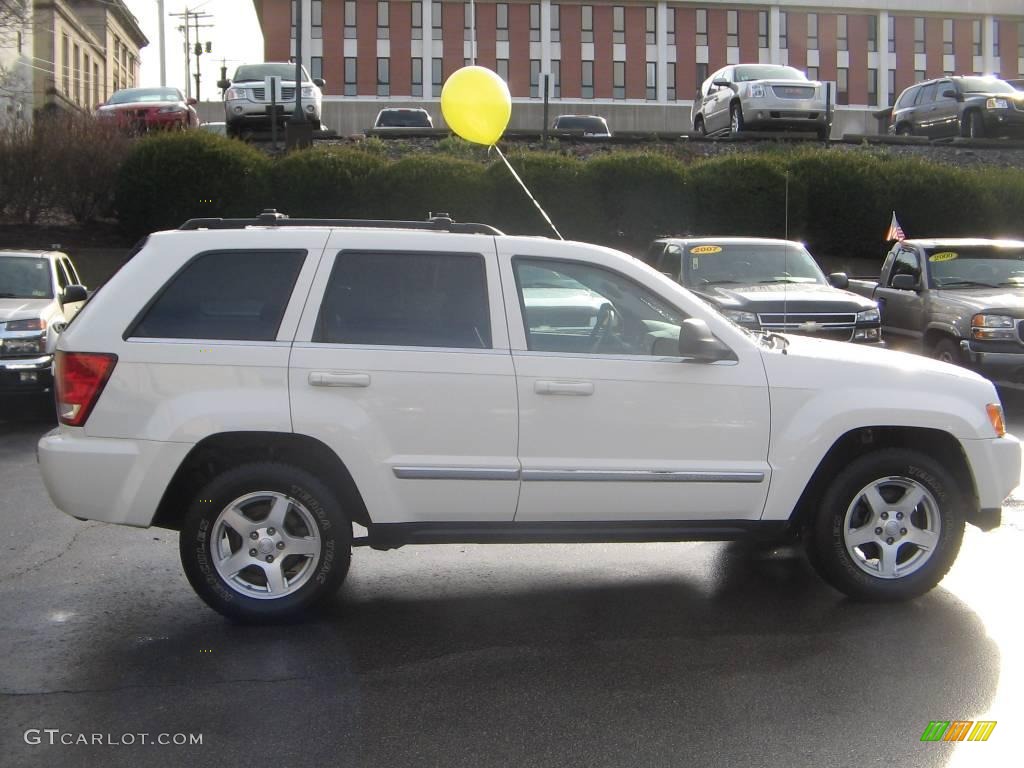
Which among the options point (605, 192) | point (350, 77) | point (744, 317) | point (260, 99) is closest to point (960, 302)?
point (744, 317)

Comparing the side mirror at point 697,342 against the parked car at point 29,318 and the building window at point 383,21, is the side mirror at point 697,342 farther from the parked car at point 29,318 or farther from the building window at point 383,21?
the building window at point 383,21

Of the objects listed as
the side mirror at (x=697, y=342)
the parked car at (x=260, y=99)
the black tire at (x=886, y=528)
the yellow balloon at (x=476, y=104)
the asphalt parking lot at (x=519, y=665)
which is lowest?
the asphalt parking lot at (x=519, y=665)

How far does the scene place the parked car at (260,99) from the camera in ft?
96.7

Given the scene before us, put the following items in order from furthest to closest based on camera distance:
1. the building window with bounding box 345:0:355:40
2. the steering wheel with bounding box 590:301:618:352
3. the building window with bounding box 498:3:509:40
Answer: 1. the building window with bounding box 498:3:509:40
2. the building window with bounding box 345:0:355:40
3. the steering wheel with bounding box 590:301:618:352

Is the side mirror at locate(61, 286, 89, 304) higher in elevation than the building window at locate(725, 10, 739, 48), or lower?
lower

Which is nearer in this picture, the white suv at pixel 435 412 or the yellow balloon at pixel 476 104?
the white suv at pixel 435 412

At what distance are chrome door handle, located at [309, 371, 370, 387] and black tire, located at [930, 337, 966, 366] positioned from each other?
8692 mm

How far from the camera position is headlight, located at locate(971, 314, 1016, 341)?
469 inches

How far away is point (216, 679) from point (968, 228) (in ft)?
76.7

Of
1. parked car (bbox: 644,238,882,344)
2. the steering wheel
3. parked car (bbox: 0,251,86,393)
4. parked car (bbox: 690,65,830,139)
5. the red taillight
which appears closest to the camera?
the red taillight

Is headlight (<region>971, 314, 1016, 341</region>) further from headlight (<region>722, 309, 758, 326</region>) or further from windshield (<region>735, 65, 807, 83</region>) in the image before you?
windshield (<region>735, 65, 807, 83</region>)

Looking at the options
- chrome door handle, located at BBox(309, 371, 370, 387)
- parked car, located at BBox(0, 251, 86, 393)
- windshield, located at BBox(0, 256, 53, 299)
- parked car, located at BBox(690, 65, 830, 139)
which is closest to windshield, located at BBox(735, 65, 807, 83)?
parked car, located at BBox(690, 65, 830, 139)

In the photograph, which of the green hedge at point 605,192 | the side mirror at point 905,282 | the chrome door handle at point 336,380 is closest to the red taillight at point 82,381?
the chrome door handle at point 336,380

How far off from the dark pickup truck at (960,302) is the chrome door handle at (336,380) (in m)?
8.69
